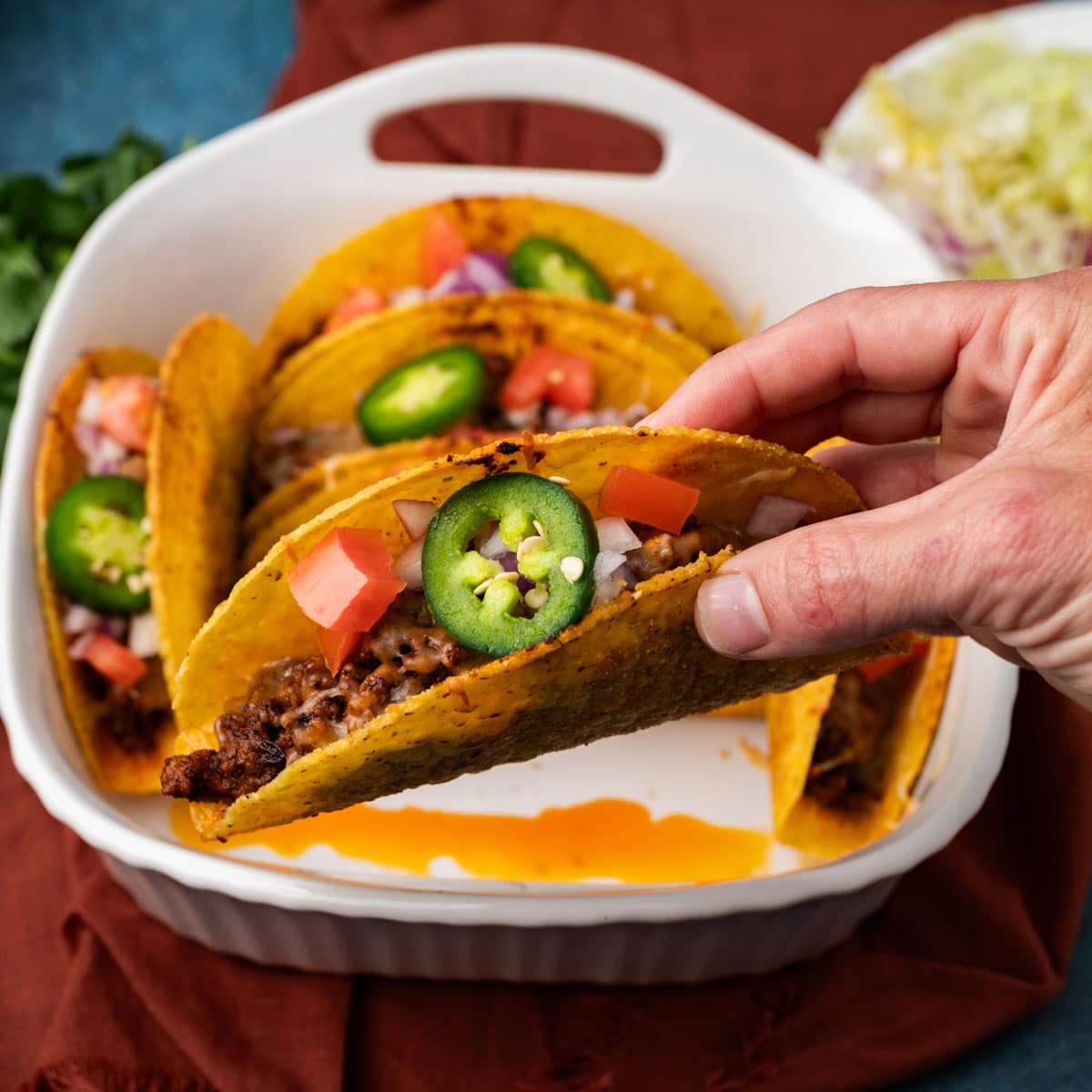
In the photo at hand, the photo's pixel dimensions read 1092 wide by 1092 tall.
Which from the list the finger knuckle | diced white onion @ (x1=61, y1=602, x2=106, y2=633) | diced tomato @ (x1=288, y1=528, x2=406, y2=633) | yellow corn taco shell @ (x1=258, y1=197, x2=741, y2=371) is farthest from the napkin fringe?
yellow corn taco shell @ (x1=258, y1=197, x2=741, y2=371)

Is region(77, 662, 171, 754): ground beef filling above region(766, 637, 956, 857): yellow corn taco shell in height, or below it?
above

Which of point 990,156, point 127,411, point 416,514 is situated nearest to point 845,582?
point 416,514

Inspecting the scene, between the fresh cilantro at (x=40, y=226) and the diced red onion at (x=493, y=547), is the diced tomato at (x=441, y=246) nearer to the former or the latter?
the fresh cilantro at (x=40, y=226)

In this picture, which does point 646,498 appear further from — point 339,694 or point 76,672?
point 76,672

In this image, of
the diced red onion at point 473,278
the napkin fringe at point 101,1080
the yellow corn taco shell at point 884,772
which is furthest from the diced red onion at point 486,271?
the napkin fringe at point 101,1080

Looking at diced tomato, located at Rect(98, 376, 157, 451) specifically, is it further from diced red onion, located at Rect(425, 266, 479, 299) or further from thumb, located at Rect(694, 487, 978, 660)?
thumb, located at Rect(694, 487, 978, 660)

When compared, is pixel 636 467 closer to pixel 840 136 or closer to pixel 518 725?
pixel 518 725
